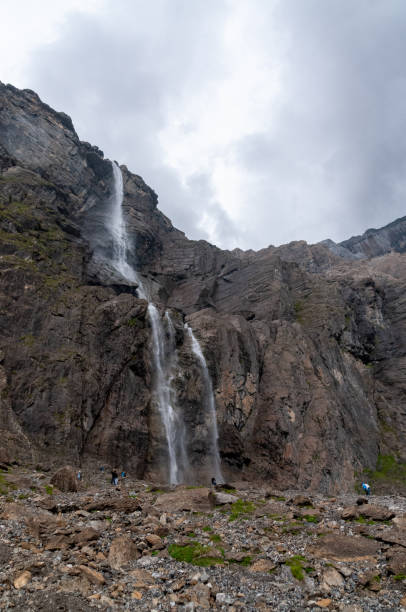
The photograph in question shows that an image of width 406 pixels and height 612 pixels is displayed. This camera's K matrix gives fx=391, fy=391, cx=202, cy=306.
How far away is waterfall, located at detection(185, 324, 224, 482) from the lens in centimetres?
5072

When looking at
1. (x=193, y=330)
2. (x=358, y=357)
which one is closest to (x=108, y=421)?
(x=193, y=330)

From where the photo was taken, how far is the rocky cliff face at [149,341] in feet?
144

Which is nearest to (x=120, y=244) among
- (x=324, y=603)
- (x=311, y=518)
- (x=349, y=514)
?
(x=311, y=518)

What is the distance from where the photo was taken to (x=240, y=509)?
23453 millimetres

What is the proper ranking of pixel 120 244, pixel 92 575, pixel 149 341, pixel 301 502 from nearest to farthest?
pixel 92 575 → pixel 301 502 → pixel 149 341 → pixel 120 244

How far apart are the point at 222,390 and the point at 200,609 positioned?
46.7 meters

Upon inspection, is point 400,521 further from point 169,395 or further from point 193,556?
point 169,395

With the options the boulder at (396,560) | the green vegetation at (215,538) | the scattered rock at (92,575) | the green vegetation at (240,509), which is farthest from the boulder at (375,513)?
the scattered rock at (92,575)

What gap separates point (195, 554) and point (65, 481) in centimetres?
1464

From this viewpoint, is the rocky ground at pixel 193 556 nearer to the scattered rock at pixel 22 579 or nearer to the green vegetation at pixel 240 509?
the scattered rock at pixel 22 579

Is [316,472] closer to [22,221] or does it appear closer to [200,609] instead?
[200,609]

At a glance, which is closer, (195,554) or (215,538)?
(195,554)

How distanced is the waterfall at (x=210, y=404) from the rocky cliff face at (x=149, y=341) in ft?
3.36

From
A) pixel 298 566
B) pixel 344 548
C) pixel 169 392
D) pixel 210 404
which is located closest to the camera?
pixel 298 566
